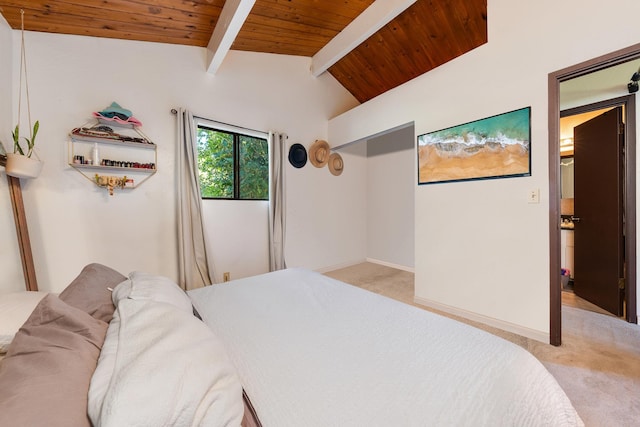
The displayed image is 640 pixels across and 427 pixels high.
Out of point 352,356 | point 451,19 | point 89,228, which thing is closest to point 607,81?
point 451,19

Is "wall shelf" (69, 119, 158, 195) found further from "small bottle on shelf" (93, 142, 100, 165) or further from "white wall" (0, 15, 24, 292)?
"white wall" (0, 15, 24, 292)

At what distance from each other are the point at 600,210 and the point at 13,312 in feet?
14.3

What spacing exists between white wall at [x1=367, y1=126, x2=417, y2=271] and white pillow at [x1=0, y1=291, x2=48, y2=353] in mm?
4052

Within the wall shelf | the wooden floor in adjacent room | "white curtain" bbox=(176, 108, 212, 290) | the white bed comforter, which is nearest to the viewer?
the white bed comforter

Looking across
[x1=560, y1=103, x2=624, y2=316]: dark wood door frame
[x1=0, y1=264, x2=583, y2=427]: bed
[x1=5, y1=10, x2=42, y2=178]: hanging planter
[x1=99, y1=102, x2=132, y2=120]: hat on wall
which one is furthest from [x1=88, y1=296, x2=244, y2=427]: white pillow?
[x1=560, y1=103, x2=624, y2=316]: dark wood door frame

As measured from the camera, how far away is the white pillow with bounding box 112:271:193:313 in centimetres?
100

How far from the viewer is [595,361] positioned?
1.69 m

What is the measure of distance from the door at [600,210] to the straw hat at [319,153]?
3061mm

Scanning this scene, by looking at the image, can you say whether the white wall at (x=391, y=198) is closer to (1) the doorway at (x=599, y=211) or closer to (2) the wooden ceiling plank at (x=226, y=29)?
(1) the doorway at (x=599, y=211)

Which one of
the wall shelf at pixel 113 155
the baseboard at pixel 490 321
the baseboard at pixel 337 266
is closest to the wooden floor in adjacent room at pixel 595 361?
the baseboard at pixel 490 321

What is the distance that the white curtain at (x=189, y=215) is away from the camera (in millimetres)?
2664

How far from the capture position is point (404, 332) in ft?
3.61

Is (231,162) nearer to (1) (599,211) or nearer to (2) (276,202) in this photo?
(2) (276,202)

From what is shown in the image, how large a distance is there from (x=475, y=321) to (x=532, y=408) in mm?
1838
